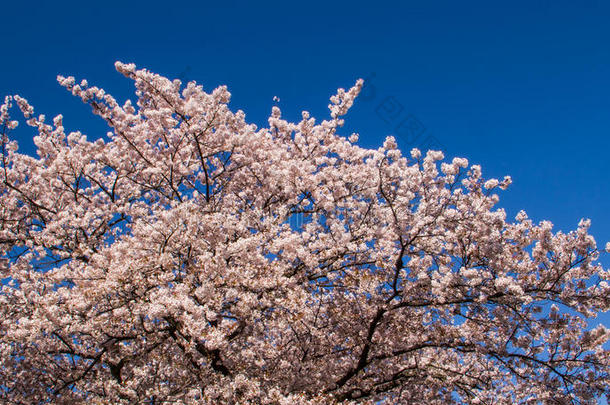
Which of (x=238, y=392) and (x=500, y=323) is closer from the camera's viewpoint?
(x=238, y=392)

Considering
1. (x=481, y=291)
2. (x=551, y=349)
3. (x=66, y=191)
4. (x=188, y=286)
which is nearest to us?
(x=188, y=286)

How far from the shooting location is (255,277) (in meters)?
9.43

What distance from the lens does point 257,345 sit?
11008mm

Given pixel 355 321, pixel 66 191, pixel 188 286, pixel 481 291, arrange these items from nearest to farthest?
pixel 188 286 → pixel 481 291 → pixel 355 321 → pixel 66 191

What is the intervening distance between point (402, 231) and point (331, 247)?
6.13ft

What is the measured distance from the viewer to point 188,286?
331 inches

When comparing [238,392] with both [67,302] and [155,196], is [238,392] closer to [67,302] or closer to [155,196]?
[67,302]

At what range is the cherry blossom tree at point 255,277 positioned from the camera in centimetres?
880

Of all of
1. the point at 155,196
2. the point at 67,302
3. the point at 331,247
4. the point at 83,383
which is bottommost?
the point at 83,383

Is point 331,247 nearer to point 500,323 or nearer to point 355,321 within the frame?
point 355,321

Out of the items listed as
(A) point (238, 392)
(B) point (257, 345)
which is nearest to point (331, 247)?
(B) point (257, 345)

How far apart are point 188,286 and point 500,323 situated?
23.1 feet

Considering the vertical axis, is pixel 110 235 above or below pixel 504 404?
above

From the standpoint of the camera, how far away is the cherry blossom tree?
8.80 metres
